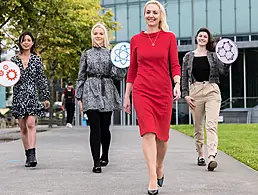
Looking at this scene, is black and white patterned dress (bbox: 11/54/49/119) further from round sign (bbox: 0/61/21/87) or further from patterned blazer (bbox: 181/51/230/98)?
patterned blazer (bbox: 181/51/230/98)

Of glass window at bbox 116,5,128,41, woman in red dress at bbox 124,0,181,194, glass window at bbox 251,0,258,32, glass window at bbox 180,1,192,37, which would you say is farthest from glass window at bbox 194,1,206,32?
woman in red dress at bbox 124,0,181,194

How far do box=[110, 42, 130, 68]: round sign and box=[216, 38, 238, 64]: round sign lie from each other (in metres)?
1.50

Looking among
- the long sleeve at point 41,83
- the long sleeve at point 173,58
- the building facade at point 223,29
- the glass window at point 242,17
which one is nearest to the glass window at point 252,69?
the building facade at point 223,29

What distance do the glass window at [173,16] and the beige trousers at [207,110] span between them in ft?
131

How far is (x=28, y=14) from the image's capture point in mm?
16047

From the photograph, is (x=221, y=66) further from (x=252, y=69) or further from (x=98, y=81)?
(x=252, y=69)

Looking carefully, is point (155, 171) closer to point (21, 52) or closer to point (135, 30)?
point (21, 52)

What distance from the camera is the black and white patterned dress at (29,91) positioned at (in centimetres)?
878

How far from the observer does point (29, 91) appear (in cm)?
884

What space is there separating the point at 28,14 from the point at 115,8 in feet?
117

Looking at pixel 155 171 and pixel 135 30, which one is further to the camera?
pixel 135 30

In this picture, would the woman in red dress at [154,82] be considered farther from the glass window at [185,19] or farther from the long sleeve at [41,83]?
the glass window at [185,19]

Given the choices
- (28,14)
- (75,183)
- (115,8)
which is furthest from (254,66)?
(75,183)

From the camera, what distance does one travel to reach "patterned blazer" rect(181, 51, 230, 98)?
27.9 ft
